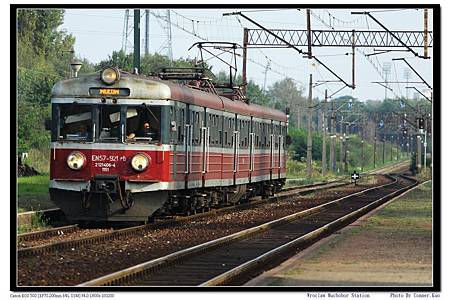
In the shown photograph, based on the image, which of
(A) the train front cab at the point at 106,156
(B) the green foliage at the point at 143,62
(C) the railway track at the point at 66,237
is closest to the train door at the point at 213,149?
(C) the railway track at the point at 66,237

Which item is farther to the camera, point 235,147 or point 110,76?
point 235,147

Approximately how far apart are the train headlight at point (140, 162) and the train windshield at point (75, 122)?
1.00 metres

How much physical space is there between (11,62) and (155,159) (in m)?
7.39

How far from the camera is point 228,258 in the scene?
1777 centimetres

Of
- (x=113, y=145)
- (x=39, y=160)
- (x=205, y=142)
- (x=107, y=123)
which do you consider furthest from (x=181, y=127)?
(x=39, y=160)

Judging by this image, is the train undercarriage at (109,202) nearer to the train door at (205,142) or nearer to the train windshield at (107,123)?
the train windshield at (107,123)

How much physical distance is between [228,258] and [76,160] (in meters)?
5.51

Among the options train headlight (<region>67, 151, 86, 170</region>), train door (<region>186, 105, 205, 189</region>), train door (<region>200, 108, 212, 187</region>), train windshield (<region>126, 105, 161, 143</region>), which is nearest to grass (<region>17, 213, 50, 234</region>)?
train headlight (<region>67, 151, 86, 170</region>)

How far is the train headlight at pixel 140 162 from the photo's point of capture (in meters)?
22.3

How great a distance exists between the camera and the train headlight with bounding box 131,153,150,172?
22.3 m

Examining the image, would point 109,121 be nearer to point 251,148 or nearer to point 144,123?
point 144,123

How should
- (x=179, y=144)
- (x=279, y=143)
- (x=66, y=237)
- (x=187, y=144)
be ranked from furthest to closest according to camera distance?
(x=279, y=143) < (x=187, y=144) < (x=179, y=144) < (x=66, y=237)

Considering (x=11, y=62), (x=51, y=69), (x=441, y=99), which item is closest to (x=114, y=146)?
(x=11, y=62)

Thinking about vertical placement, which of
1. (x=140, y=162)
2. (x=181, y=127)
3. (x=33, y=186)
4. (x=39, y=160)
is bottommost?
(x=33, y=186)
